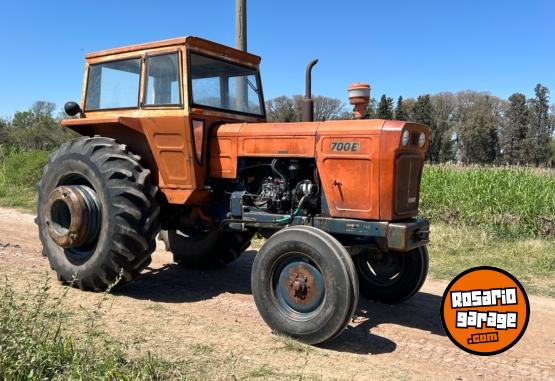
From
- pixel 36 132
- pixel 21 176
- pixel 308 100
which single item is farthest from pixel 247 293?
pixel 36 132

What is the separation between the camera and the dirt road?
3.75m

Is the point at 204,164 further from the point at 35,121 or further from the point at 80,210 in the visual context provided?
the point at 35,121

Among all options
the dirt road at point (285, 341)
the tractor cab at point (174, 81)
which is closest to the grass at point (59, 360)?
the dirt road at point (285, 341)

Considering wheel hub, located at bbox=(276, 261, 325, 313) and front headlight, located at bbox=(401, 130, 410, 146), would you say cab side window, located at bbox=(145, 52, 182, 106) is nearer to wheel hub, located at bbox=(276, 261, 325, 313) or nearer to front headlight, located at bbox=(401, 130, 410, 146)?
wheel hub, located at bbox=(276, 261, 325, 313)

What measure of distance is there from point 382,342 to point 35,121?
45.9 metres

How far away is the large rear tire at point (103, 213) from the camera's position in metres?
→ 5.05

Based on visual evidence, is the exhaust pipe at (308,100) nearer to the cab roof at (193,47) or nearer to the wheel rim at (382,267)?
the cab roof at (193,47)

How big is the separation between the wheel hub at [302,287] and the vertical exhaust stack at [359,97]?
1.52m

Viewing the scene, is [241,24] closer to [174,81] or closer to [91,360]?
[174,81]

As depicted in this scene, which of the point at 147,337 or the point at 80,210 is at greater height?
the point at 80,210

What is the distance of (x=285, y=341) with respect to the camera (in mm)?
4191

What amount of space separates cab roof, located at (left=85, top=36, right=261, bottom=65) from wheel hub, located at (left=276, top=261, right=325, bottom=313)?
248 cm

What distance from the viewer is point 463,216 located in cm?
955

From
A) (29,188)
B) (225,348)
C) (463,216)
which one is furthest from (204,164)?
(29,188)
